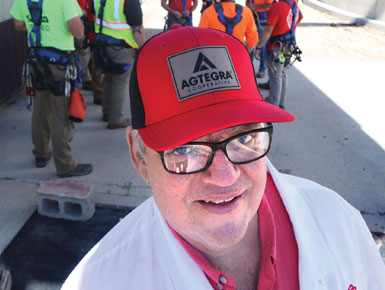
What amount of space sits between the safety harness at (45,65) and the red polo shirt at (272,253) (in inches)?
112

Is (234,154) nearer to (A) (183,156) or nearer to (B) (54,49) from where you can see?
(A) (183,156)

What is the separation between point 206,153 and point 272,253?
0.44 meters

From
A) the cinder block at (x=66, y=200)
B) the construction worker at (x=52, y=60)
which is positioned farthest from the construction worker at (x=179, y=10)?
the cinder block at (x=66, y=200)

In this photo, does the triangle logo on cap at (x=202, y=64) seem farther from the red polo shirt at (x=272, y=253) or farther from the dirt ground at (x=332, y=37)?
the dirt ground at (x=332, y=37)

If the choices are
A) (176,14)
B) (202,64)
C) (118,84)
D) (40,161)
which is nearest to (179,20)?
(176,14)

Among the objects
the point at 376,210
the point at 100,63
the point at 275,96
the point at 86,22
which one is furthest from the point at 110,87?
the point at 376,210

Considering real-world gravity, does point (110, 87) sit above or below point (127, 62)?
below

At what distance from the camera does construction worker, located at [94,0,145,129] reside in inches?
179

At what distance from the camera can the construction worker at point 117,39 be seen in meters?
4.54

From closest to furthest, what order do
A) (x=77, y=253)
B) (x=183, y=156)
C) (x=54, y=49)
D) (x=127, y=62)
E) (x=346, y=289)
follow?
1. (x=183, y=156)
2. (x=346, y=289)
3. (x=77, y=253)
4. (x=54, y=49)
5. (x=127, y=62)

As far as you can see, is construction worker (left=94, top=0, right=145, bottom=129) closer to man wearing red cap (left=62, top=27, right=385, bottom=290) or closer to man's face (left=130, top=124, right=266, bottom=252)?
man wearing red cap (left=62, top=27, right=385, bottom=290)

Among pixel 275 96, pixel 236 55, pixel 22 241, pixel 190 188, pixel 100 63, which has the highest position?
pixel 236 55

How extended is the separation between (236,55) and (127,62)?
3.73 m

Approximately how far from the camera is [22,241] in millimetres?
3463
